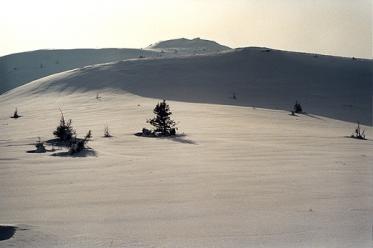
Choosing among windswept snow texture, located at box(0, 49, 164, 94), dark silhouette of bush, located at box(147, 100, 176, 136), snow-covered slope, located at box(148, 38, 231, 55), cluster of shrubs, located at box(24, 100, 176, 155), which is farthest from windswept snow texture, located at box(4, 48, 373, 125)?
snow-covered slope, located at box(148, 38, 231, 55)

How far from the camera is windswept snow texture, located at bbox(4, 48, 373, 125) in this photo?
1970cm

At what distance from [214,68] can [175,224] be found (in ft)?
72.8

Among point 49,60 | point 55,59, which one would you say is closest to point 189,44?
point 55,59

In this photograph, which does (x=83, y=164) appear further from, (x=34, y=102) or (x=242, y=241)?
(x=34, y=102)

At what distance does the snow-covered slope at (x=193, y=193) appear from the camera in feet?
11.4

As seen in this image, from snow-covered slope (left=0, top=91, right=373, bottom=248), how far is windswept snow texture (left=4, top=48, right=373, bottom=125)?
9430 mm

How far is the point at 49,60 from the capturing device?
189ft

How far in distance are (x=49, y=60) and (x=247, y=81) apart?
3932cm

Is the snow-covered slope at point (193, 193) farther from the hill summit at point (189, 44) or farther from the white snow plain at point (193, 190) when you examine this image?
the hill summit at point (189, 44)

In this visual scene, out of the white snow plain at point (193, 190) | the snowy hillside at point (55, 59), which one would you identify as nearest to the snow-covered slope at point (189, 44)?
the snowy hillside at point (55, 59)

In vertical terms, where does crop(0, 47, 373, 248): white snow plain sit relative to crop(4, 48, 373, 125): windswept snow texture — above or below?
below

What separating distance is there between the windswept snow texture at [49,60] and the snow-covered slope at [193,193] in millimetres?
42249

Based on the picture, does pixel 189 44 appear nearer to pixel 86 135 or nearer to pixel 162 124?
pixel 162 124

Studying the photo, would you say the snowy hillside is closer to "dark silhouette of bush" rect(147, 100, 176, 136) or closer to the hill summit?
the hill summit
